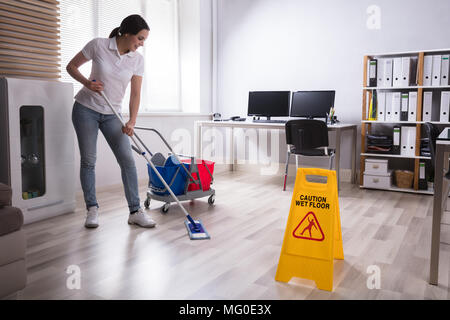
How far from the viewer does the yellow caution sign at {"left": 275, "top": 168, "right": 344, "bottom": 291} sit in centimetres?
182

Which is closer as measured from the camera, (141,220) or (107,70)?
(107,70)

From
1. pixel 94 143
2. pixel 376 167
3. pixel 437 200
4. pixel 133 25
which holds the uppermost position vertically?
pixel 133 25

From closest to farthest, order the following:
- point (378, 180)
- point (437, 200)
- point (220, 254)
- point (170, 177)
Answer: point (437, 200) < point (220, 254) < point (170, 177) < point (378, 180)

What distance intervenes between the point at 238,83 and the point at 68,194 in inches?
114

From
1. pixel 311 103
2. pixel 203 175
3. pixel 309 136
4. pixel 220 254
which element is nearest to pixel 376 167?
pixel 309 136

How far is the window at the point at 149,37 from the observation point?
3676mm

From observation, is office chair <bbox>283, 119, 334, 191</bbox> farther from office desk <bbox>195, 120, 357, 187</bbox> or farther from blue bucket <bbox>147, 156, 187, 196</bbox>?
blue bucket <bbox>147, 156, 187, 196</bbox>

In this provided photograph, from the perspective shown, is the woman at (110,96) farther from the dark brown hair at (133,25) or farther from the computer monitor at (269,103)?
the computer monitor at (269,103)

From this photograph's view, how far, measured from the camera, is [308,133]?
387 cm

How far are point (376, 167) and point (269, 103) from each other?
1.43 metres

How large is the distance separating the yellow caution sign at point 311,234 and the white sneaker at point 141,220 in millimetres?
1129

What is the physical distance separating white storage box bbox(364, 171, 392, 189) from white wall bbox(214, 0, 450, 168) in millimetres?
526

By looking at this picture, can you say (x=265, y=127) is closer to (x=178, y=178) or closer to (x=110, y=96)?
(x=178, y=178)
